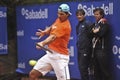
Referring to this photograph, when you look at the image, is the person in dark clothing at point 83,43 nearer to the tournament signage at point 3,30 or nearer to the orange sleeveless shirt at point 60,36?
the orange sleeveless shirt at point 60,36

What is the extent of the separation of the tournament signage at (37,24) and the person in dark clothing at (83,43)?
43 centimetres

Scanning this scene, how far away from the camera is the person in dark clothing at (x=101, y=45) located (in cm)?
931

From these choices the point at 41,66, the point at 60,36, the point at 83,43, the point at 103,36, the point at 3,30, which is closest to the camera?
the point at 60,36

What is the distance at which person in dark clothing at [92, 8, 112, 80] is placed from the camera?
30.6ft

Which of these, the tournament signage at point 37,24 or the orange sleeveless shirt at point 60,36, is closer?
the orange sleeveless shirt at point 60,36

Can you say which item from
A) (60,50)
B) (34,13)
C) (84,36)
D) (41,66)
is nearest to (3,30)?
(34,13)

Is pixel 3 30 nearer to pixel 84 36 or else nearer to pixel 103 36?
pixel 84 36

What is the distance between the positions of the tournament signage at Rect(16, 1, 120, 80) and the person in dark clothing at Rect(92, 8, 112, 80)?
21cm

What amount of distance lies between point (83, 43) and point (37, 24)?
234 centimetres

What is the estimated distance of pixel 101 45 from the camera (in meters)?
9.41

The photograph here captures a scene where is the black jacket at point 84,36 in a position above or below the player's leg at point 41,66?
above

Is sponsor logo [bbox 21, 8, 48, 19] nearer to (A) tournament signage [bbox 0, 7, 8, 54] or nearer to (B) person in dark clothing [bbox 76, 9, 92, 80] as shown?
(A) tournament signage [bbox 0, 7, 8, 54]

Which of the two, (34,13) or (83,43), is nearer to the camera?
(83,43)

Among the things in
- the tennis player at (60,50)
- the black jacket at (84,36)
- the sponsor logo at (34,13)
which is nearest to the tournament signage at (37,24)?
the sponsor logo at (34,13)
